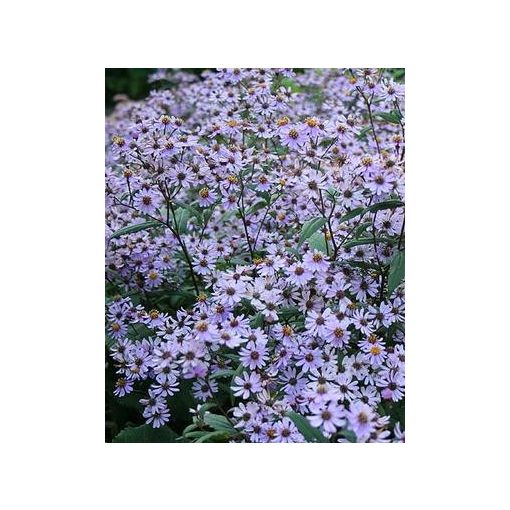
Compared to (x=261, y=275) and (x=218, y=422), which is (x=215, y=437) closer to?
(x=218, y=422)

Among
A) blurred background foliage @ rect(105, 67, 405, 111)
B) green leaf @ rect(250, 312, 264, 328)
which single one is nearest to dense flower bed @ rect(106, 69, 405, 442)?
green leaf @ rect(250, 312, 264, 328)

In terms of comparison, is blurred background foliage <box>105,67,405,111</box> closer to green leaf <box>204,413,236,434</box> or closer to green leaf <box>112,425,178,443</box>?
green leaf <box>112,425,178,443</box>

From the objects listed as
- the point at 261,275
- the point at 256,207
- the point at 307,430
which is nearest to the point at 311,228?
the point at 261,275

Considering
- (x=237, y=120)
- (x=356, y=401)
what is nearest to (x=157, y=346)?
(x=356, y=401)

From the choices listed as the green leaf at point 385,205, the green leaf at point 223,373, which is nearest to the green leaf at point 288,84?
the green leaf at point 385,205
